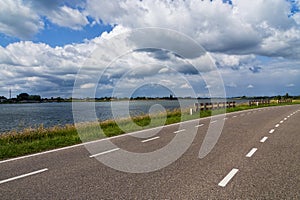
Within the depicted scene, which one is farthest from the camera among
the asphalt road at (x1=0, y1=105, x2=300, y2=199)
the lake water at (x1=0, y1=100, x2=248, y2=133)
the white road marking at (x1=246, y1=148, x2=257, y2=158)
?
the lake water at (x1=0, y1=100, x2=248, y2=133)

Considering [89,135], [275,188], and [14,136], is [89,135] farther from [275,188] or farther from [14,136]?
[275,188]

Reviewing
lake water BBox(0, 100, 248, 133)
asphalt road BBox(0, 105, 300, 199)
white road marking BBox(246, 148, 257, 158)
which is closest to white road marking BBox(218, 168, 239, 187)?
asphalt road BBox(0, 105, 300, 199)

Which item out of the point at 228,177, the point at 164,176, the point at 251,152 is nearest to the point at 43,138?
the point at 164,176

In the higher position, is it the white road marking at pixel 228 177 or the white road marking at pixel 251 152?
the white road marking at pixel 251 152

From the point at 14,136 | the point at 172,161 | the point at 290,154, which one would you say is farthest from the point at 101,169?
the point at 14,136

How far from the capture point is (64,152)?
8336 mm

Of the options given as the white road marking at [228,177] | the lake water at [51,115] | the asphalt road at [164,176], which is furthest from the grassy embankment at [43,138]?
the white road marking at [228,177]

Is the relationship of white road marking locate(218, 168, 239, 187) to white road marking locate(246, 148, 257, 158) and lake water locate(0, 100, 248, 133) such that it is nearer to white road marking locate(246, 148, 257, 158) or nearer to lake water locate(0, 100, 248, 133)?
white road marking locate(246, 148, 257, 158)

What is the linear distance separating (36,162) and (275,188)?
5840mm

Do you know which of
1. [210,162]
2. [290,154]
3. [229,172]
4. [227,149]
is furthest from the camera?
[227,149]

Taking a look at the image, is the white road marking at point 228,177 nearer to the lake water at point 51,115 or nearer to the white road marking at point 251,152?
the white road marking at point 251,152

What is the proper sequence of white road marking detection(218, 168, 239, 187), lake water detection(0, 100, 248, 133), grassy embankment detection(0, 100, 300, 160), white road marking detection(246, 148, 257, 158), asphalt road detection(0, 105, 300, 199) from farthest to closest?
lake water detection(0, 100, 248, 133)
grassy embankment detection(0, 100, 300, 160)
white road marking detection(246, 148, 257, 158)
white road marking detection(218, 168, 239, 187)
asphalt road detection(0, 105, 300, 199)

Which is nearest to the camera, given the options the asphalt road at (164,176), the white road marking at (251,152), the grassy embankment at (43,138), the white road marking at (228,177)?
the asphalt road at (164,176)

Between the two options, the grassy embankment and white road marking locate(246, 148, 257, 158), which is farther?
the grassy embankment
